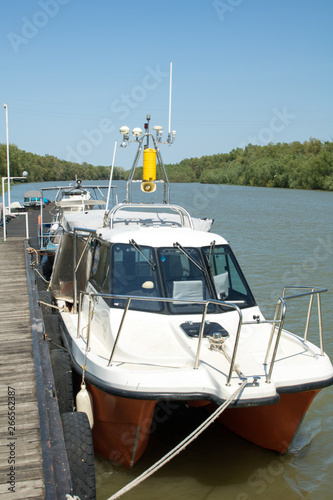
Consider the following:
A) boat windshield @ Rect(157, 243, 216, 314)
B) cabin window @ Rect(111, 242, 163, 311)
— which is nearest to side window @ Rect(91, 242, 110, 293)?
cabin window @ Rect(111, 242, 163, 311)

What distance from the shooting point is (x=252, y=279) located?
44.7 ft

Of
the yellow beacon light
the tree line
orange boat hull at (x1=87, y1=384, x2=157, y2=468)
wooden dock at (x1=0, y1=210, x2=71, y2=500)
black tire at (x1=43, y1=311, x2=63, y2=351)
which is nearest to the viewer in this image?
wooden dock at (x1=0, y1=210, x2=71, y2=500)

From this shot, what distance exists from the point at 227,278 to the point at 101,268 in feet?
5.47

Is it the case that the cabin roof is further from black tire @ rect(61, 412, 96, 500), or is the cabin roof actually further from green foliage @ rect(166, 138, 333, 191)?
green foliage @ rect(166, 138, 333, 191)

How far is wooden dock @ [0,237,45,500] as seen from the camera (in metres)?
3.56

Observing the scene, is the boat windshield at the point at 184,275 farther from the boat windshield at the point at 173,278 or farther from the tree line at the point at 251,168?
the tree line at the point at 251,168

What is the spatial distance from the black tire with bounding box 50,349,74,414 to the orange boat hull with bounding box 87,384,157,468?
1.52 feet

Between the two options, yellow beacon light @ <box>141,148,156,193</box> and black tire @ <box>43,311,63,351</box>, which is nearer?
black tire @ <box>43,311,63,351</box>

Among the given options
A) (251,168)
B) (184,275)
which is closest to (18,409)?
(184,275)

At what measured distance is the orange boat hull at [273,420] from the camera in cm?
499

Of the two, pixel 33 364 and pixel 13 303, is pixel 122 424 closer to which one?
pixel 33 364

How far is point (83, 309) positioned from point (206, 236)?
204 centimetres

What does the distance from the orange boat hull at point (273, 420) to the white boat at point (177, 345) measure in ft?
0.04

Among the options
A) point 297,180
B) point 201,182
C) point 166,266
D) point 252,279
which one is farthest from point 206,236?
point 201,182
